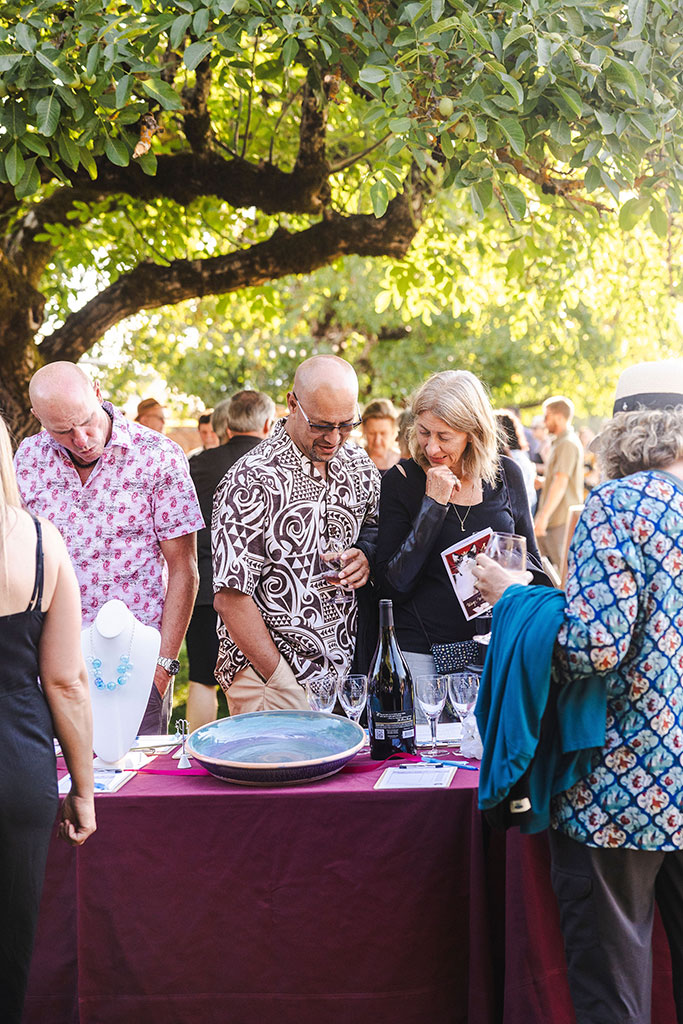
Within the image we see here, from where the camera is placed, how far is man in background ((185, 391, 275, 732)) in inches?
197

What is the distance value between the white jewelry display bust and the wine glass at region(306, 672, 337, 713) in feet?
1.47

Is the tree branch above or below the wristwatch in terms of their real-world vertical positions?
above

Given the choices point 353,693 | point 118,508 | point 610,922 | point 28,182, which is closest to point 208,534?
point 118,508

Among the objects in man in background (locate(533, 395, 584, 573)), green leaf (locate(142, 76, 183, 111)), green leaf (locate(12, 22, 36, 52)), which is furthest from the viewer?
man in background (locate(533, 395, 584, 573))

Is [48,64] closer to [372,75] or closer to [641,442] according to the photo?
[372,75]

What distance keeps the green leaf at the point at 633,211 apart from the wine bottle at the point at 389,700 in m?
1.77

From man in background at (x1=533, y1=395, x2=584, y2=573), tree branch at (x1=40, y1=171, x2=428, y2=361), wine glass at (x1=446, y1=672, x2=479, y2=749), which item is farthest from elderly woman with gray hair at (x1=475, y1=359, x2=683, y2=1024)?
man in background at (x1=533, y1=395, x2=584, y2=573)

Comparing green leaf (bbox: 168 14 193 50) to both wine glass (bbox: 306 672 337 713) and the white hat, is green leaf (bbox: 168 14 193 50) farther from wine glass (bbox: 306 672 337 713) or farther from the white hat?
wine glass (bbox: 306 672 337 713)

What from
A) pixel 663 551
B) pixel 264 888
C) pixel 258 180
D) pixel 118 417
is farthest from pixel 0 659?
pixel 258 180

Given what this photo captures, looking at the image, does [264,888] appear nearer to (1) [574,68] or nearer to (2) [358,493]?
(2) [358,493]

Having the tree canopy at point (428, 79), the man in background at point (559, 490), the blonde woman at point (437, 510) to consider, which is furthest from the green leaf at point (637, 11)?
the man in background at point (559, 490)

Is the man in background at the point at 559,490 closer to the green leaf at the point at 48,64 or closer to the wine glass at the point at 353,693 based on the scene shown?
the wine glass at the point at 353,693

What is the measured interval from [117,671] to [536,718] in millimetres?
1036

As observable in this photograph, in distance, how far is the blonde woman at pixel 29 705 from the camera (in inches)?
69.6
